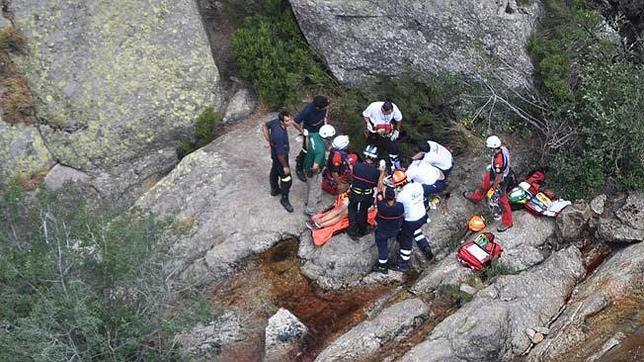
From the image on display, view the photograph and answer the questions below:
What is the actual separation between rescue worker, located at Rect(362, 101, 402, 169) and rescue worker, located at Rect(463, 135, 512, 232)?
194cm

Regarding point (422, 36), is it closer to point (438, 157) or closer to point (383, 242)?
point (438, 157)

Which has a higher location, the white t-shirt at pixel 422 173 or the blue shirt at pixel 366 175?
the blue shirt at pixel 366 175

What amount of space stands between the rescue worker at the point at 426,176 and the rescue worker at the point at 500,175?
89 cm

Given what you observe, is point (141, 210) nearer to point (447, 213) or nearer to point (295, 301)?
point (295, 301)

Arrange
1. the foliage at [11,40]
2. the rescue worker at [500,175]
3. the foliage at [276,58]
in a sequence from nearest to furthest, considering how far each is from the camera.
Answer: the rescue worker at [500,175], the foliage at [11,40], the foliage at [276,58]

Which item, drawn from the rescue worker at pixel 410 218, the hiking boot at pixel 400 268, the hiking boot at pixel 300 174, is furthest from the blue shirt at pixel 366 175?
the hiking boot at pixel 300 174

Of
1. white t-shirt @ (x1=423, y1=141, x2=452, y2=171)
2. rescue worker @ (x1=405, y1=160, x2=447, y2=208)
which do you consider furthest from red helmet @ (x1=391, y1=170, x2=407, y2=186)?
white t-shirt @ (x1=423, y1=141, x2=452, y2=171)

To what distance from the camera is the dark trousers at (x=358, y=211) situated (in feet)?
39.4

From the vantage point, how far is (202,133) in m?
15.8

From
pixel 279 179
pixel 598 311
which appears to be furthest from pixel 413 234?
pixel 598 311

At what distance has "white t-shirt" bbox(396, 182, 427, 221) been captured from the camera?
11562 millimetres

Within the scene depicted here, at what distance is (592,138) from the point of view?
12461 mm

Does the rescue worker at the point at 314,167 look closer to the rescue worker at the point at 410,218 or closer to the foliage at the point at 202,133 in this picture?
the rescue worker at the point at 410,218

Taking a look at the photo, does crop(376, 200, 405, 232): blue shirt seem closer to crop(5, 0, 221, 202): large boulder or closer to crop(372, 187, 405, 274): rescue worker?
crop(372, 187, 405, 274): rescue worker
